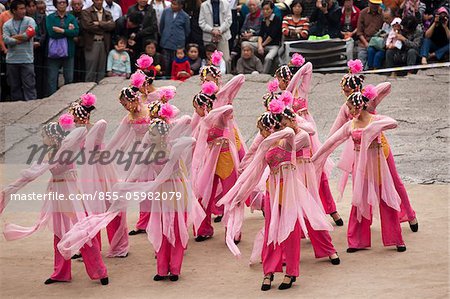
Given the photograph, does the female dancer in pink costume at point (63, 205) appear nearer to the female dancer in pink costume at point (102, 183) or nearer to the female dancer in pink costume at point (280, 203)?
the female dancer in pink costume at point (102, 183)

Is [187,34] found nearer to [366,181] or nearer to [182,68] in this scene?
[182,68]

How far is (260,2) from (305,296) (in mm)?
9496

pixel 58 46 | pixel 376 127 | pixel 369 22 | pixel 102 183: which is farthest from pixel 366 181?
pixel 58 46

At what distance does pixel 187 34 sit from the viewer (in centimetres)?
1828

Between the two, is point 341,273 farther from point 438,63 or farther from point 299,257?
Answer: point 438,63

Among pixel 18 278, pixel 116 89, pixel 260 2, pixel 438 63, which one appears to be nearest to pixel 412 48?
pixel 438 63

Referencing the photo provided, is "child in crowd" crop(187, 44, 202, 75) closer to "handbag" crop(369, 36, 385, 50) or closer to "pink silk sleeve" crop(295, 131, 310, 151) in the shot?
"handbag" crop(369, 36, 385, 50)

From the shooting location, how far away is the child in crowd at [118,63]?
718 inches

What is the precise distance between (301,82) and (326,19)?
5911mm

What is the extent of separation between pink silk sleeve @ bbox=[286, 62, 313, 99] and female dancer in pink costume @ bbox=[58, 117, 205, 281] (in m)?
2.07

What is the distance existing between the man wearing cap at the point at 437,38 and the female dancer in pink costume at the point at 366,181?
6.86m

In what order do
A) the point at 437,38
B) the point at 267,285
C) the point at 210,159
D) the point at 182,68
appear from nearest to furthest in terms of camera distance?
1. the point at 267,285
2. the point at 210,159
3. the point at 437,38
4. the point at 182,68

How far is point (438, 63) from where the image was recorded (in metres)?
18.0

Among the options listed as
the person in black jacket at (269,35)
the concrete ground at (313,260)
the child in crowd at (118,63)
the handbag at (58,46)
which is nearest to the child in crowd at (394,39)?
the concrete ground at (313,260)
